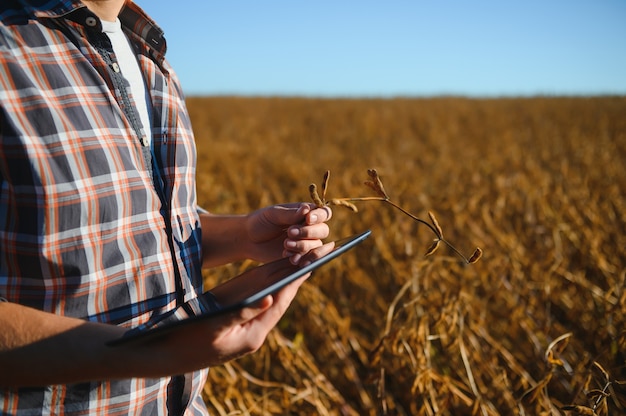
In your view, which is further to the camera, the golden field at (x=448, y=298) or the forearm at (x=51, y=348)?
the golden field at (x=448, y=298)

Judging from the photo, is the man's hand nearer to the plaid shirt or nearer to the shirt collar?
the plaid shirt

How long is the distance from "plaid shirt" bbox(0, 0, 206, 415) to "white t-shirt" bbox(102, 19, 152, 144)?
0.15ft

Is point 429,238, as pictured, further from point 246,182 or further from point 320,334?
point 246,182

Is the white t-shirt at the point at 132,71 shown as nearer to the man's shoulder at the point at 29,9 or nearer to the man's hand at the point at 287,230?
the man's shoulder at the point at 29,9

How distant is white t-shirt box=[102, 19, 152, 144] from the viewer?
0.88 m

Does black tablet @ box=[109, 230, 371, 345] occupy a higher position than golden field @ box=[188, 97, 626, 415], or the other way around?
black tablet @ box=[109, 230, 371, 345]

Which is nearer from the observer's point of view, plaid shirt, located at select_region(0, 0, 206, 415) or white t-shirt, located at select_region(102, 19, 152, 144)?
plaid shirt, located at select_region(0, 0, 206, 415)

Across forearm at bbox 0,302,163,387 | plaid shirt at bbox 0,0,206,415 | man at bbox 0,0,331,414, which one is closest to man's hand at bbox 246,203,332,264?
man at bbox 0,0,331,414

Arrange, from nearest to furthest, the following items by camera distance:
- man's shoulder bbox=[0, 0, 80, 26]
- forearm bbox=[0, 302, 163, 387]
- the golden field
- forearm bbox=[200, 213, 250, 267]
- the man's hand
Result: forearm bbox=[0, 302, 163, 387] → man's shoulder bbox=[0, 0, 80, 26] → the man's hand → forearm bbox=[200, 213, 250, 267] → the golden field

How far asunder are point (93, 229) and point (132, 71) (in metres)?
0.33

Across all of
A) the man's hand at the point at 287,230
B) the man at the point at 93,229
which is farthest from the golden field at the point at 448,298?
the man at the point at 93,229

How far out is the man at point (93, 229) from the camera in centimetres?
63

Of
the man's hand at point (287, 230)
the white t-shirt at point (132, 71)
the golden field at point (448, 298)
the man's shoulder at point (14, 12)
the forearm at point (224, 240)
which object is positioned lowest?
the golden field at point (448, 298)

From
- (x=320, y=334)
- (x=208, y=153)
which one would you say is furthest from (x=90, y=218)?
(x=208, y=153)
